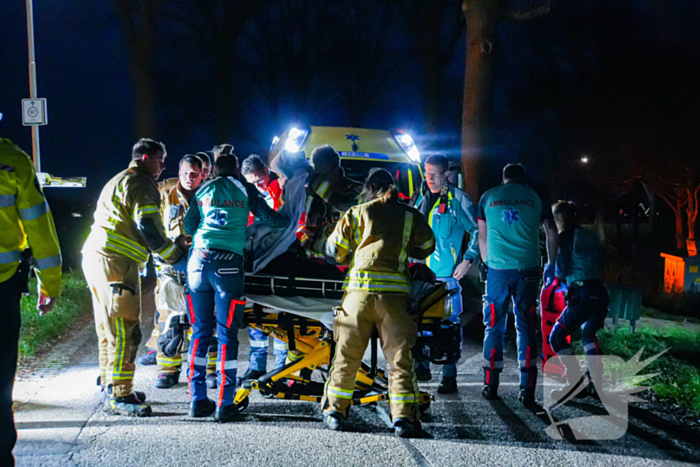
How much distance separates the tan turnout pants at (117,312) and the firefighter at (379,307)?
1.57 metres

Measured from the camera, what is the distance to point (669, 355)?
21.4ft

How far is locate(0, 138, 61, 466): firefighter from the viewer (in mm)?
3365

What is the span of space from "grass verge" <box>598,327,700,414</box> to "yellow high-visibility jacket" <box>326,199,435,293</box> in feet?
8.24

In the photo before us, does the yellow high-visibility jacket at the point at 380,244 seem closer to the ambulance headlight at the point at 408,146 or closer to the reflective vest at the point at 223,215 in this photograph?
the reflective vest at the point at 223,215

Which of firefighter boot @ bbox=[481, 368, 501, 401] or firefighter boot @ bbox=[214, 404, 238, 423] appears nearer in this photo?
firefighter boot @ bbox=[214, 404, 238, 423]

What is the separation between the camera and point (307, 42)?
23688 mm

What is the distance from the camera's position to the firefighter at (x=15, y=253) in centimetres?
337

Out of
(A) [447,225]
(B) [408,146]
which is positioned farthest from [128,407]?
(B) [408,146]

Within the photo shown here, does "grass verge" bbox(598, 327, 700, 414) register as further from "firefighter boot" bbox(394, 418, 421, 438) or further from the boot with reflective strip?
the boot with reflective strip

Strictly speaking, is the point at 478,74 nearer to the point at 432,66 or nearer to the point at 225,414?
the point at 432,66

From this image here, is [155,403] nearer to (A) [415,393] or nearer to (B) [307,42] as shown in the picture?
(A) [415,393]

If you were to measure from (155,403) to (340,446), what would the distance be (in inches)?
70.8

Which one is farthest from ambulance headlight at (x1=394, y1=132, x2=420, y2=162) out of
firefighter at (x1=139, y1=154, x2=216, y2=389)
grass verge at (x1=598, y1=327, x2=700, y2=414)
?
firefighter at (x1=139, y1=154, x2=216, y2=389)

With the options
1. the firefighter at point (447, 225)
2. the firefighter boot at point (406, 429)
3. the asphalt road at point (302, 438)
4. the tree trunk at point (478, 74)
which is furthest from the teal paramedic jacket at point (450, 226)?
the tree trunk at point (478, 74)
